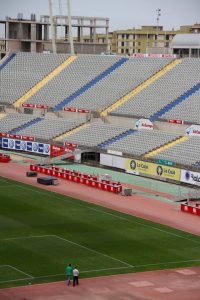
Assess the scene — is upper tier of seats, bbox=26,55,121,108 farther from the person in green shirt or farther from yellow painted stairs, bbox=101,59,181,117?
the person in green shirt

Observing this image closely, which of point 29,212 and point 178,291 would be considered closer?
point 178,291

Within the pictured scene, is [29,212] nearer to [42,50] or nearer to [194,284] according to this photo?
[194,284]

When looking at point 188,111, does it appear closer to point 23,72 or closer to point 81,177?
point 81,177

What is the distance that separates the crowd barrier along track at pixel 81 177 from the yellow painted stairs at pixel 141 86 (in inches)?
678

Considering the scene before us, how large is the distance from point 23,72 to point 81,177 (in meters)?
42.9

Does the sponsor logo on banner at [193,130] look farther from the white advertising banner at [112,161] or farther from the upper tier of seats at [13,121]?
the upper tier of seats at [13,121]

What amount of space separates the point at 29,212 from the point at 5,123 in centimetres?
4299

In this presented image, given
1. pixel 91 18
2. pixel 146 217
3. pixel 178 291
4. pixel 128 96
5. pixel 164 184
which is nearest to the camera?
pixel 178 291

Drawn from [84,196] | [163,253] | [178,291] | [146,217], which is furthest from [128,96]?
[178,291]

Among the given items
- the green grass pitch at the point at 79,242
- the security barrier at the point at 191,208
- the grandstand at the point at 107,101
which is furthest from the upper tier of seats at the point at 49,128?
the security barrier at the point at 191,208

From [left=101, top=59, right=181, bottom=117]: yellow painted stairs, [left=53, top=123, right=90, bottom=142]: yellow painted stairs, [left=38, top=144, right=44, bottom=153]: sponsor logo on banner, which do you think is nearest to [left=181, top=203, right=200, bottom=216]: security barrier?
[left=53, top=123, right=90, bottom=142]: yellow painted stairs

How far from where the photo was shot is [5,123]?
10188 centimetres

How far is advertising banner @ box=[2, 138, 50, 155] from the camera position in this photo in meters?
91.8

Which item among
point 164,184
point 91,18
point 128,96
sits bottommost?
point 164,184
